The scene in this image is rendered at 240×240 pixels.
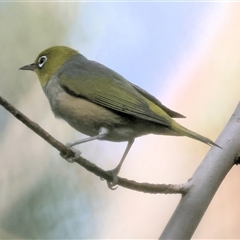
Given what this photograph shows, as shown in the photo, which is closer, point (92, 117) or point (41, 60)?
point (92, 117)

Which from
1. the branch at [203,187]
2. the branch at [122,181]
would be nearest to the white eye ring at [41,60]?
the branch at [122,181]

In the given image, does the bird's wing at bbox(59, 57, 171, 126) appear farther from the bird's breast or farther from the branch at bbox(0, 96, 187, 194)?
the branch at bbox(0, 96, 187, 194)

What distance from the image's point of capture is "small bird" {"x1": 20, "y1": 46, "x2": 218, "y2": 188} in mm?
959

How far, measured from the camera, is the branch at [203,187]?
92cm

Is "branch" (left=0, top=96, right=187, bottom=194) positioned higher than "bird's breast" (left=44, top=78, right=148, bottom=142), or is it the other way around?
"bird's breast" (left=44, top=78, right=148, bottom=142)

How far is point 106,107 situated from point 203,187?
30 cm

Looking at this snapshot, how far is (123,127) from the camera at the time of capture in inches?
39.1

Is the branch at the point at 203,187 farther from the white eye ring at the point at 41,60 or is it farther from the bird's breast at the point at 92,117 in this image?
the white eye ring at the point at 41,60

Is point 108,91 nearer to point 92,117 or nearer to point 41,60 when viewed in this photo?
point 92,117

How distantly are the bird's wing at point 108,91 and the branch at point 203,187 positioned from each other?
0.15 meters

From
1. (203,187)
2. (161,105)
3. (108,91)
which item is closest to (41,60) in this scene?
(108,91)

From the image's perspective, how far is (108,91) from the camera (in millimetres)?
1029

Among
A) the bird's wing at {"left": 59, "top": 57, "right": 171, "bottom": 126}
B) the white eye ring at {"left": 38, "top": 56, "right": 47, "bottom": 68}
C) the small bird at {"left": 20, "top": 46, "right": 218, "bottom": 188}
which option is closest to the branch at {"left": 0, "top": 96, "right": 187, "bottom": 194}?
the small bird at {"left": 20, "top": 46, "right": 218, "bottom": 188}

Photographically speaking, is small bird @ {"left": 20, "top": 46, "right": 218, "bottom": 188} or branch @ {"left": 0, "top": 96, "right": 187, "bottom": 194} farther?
small bird @ {"left": 20, "top": 46, "right": 218, "bottom": 188}
